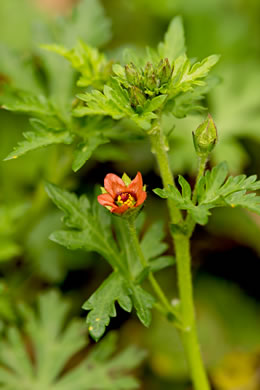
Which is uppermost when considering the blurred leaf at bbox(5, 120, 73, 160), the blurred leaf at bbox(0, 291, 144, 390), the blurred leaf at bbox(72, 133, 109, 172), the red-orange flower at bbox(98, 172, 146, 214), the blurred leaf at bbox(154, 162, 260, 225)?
the blurred leaf at bbox(5, 120, 73, 160)

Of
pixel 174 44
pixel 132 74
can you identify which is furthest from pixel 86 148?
pixel 174 44

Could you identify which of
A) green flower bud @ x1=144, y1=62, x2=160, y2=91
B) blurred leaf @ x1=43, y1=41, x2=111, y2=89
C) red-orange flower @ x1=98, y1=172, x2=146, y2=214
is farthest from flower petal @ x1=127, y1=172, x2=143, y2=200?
blurred leaf @ x1=43, y1=41, x2=111, y2=89

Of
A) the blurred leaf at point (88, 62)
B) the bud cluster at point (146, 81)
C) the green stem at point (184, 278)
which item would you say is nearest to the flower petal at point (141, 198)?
the green stem at point (184, 278)

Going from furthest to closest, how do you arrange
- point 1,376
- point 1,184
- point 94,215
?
point 1,184 → point 1,376 → point 94,215

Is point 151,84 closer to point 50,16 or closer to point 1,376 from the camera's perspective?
point 1,376

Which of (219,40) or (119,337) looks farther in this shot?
(219,40)

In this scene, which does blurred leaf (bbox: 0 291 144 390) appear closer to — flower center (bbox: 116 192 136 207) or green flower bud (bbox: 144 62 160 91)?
flower center (bbox: 116 192 136 207)

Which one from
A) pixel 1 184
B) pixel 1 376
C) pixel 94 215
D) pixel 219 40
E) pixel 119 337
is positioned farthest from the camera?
pixel 219 40

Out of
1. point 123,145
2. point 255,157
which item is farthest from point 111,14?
point 255,157

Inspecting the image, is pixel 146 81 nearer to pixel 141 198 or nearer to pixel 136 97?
pixel 136 97
